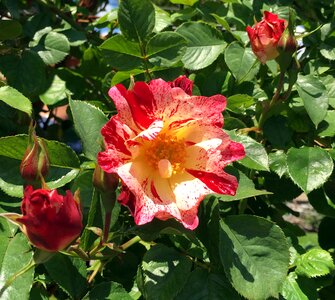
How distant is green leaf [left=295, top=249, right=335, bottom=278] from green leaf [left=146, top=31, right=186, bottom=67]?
16.6 inches

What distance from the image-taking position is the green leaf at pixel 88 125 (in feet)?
2.55

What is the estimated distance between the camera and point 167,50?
39.4 inches

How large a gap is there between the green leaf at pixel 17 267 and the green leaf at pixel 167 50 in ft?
1.29

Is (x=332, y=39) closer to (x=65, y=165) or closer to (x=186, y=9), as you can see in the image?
(x=186, y=9)

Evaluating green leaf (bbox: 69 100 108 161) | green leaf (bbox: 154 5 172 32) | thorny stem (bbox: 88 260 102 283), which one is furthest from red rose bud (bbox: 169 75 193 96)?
green leaf (bbox: 154 5 172 32)

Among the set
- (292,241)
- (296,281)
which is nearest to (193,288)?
(296,281)

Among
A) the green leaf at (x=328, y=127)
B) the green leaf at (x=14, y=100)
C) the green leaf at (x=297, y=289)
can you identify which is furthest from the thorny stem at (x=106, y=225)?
the green leaf at (x=328, y=127)

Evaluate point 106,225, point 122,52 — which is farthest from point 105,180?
point 122,52

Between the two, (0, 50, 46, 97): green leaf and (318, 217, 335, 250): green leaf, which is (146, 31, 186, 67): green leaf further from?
(318, 217, 335, 250): green leaf

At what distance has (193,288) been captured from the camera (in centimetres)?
81

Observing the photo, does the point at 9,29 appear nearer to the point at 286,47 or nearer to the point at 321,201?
the point at 286,47

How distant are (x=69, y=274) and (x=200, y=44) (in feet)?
1.73

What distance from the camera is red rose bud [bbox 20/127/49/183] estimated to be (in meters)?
0.67

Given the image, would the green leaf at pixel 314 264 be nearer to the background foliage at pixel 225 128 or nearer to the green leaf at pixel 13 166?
the background foliage at pixel 225 128
